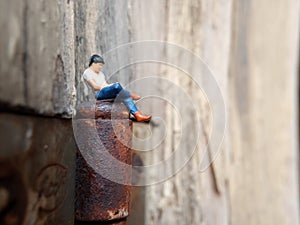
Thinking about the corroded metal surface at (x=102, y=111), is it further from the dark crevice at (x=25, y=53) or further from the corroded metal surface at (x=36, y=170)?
the dark crevice at (x=25, y=53)

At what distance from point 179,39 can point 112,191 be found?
391mm

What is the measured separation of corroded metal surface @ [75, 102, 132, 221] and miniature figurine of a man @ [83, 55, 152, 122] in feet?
0.03

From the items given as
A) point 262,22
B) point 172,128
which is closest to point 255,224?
point 172,128

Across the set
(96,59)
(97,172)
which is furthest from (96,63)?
(97,172)

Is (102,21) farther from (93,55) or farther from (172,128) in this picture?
(172,128)

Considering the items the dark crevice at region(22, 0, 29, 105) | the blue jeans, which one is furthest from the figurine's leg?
the dark crevice at region(22, 0, 29, 105)

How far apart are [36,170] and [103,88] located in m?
0.14

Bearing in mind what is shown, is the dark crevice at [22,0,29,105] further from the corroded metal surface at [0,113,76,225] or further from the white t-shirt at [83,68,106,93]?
the white t-shirt at [83,68,106,93]

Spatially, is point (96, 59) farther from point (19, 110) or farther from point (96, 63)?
point (19, 110)

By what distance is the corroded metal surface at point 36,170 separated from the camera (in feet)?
1.14

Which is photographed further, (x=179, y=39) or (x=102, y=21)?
(x=179, y=39)

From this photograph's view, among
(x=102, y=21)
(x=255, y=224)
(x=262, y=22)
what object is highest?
(x=262, y=22)

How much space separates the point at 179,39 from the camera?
32.3 inches

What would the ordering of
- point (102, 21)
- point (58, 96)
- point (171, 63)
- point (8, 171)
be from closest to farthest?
1. point (8, 171)
2. point (58, 96)
3. point (102, 21)
4. point (171, 63)
